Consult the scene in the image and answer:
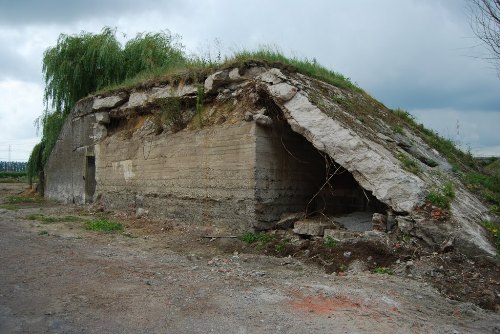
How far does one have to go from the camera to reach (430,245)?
18.6ft

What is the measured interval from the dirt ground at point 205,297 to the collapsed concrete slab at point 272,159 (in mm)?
1133

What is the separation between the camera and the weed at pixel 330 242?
20.9 ft

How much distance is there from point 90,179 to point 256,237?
739cm

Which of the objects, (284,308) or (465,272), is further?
(465,272)

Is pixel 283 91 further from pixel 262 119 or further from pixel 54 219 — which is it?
pixel 54 219

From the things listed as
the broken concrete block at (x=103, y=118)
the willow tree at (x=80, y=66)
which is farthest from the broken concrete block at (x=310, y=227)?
the willow tree at (x=80, y=66)

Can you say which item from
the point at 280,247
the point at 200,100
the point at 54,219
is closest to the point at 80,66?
the point at 54,219

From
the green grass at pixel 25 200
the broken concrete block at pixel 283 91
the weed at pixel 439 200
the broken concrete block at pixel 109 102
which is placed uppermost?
the broken concrete block at pixel 109 102

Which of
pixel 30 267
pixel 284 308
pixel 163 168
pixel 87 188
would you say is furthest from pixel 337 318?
pixel 87 188

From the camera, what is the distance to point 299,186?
827 centimetres

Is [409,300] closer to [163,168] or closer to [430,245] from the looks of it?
[430,245]

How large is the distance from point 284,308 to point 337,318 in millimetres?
497

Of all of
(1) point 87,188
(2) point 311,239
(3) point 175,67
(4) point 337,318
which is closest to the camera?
(4) point 337,318

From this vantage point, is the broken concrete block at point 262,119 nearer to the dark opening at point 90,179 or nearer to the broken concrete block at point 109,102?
Result: the broken concrete block at point 109,102
